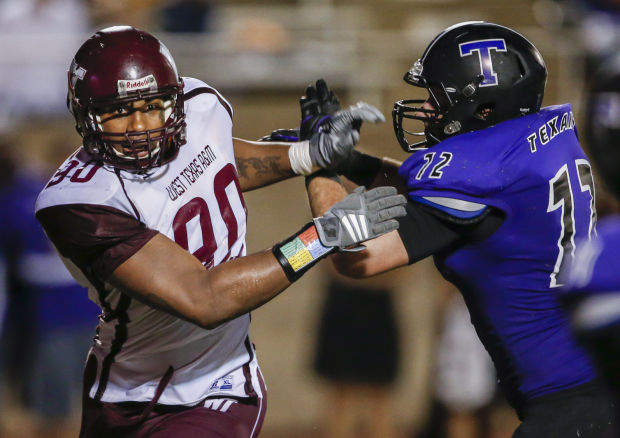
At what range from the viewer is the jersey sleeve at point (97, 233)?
288cm

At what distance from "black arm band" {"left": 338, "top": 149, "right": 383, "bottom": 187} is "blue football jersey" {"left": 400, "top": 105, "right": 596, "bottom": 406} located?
59cm

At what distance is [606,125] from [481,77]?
1.05 meters

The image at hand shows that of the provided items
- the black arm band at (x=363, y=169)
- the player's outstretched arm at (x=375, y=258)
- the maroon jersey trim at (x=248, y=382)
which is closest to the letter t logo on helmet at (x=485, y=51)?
the player's outstretched arm at (x=375, y=258)

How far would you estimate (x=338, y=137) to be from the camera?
131 inches

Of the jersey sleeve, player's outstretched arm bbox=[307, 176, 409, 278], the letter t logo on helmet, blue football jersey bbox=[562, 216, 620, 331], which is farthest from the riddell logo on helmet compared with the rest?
blue football jersey bbox=[562, 216, 620, 331]

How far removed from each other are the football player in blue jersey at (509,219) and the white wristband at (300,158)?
48 centimetres

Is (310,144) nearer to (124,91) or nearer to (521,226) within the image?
(124,91)

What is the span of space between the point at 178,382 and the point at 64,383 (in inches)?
164

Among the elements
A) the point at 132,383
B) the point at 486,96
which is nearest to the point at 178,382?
the point at 132,383

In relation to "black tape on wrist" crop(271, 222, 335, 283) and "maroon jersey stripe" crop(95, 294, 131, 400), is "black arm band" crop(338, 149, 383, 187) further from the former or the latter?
"maroon jersey stripe" crop(95, 294, 131, 400)

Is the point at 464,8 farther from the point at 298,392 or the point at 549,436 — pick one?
the point at 549,436

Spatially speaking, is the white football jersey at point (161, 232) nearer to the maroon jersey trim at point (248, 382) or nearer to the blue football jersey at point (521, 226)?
the maroon jersey trim at point (248, 382)

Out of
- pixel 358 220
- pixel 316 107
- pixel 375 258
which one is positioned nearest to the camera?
pixel 358 220

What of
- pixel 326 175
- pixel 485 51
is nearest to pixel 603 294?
pixel 485 51
